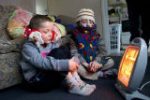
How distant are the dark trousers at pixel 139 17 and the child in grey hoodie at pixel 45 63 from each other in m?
0.86

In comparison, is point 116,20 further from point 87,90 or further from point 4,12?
point 87,90

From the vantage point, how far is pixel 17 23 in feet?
5.97

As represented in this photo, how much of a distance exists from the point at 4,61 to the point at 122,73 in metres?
0.70

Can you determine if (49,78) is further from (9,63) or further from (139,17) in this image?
(139,17)

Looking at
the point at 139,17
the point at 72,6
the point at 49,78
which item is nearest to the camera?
the point at 49,78

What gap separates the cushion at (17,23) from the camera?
70.1 inches

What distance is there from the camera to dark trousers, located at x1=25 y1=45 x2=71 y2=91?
138 cm

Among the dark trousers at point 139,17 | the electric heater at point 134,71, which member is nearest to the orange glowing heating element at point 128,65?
the electric heater at point 134,71

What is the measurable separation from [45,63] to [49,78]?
0.36 feet

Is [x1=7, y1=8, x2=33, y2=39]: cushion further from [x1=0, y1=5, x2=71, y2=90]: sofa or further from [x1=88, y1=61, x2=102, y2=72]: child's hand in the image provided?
[x1=88, y1=61, x2=102, y2=72]: child's hand

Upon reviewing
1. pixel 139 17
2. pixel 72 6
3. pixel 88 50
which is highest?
pixel 72 6

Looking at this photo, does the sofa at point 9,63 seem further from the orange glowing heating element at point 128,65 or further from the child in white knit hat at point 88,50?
the orange glowing heating element at point 128,65

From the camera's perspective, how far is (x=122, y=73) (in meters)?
1.34

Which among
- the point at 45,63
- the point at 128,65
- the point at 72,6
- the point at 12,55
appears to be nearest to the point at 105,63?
the point at 128,65
